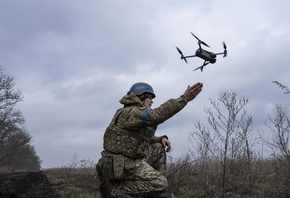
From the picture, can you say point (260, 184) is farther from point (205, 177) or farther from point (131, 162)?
point (131, 162)

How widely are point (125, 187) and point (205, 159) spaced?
278 centimetres

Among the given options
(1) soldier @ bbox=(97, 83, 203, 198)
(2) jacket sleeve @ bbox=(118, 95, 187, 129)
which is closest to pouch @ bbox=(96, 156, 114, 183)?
(1) soldier @ bbox=(97, 83, 203, 198)

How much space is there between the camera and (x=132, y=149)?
3.47 m

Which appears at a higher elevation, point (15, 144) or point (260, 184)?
point (15, 144)

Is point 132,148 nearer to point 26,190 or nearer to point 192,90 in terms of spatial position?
point 192,90

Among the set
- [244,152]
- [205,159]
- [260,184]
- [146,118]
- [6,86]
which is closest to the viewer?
[146,118]

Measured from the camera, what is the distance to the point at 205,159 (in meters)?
5.73

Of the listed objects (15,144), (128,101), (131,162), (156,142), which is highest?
(15,144)

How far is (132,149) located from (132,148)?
0.01 meters

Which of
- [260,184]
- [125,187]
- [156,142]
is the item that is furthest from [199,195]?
[125,187]

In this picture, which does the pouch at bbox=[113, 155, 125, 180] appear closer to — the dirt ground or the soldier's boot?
the soldier's boot

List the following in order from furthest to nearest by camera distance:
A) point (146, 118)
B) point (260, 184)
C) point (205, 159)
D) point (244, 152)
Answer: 1. point (260, 184)
2. point (205, 159)
3. point (244, 152)
4. point (146, 118)

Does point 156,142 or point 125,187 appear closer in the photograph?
point 125,187

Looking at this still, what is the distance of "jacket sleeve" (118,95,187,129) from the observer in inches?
125
